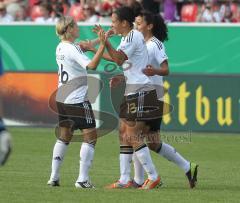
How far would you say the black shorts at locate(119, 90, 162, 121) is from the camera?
11.3 meters

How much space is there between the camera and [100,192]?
1091 cm

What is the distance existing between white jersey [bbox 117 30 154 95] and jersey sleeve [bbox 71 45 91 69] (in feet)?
1.42

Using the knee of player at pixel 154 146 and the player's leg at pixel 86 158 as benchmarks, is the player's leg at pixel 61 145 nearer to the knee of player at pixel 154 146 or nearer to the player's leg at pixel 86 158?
the player's leg at pixel 86 158

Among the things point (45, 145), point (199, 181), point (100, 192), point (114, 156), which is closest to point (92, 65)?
point (100, 192)

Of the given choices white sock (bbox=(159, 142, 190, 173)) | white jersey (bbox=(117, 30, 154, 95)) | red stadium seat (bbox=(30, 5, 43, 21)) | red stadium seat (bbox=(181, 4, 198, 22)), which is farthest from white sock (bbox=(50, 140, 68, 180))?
red stadium seat (bbox=(30, 5, 43, 21))

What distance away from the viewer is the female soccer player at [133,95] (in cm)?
1116

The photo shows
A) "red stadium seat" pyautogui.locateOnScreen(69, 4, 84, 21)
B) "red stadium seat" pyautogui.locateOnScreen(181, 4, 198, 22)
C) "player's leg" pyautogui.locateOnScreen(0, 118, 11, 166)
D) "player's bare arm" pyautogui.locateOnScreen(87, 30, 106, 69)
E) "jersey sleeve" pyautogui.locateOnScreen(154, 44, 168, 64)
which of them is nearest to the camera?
"player's leg" pyautogui.locateOnScreen(0, 118, 11, 166)

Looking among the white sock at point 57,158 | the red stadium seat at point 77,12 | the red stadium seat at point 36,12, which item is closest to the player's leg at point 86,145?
the white sock at point 57,158

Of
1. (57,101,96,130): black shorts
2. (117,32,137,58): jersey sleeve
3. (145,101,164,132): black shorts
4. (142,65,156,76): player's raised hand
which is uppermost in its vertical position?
(117,32,137,58): jersey sleeve

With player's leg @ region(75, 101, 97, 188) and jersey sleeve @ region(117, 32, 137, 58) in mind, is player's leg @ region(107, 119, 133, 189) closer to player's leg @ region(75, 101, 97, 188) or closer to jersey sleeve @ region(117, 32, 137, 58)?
player's leg @ region(75, 101, 97, 188)

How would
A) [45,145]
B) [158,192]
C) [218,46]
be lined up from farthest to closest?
[218,46], [45,145], [158,192]

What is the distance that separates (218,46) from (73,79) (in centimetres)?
1086

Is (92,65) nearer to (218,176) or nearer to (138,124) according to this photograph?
(138,124)

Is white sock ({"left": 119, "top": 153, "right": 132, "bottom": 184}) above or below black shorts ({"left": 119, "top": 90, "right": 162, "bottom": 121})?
below
